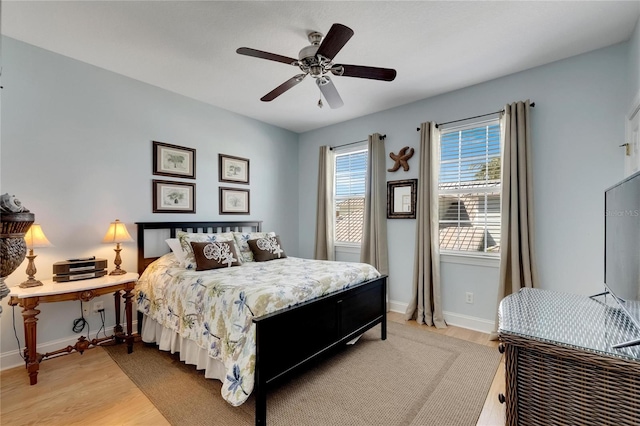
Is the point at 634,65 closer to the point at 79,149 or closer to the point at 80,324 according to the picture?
the point at 79,149

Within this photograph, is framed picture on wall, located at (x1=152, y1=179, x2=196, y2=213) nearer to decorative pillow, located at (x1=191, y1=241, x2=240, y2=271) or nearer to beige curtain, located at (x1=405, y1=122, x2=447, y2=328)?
decorative pillow, located at (x1=191, y1=241, x2=240, y2=271)

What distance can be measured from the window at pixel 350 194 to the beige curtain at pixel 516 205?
1.80 m

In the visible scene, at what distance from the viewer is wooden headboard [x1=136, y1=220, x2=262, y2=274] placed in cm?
318

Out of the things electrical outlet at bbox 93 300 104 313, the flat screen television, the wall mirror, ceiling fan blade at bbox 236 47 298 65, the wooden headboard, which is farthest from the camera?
the wall mirror

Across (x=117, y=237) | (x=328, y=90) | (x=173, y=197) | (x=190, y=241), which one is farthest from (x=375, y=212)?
(x=117, y=237)

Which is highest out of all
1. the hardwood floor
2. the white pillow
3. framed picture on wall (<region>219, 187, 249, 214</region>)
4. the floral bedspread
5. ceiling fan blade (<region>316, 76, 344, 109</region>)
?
ceiling fan blade (<region>316, 76, 344, 109</region>)

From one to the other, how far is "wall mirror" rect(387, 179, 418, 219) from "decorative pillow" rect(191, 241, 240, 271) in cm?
209

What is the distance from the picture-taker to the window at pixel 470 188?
3.25 metres

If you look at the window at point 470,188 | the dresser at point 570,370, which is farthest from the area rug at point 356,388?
the window at point 470,188

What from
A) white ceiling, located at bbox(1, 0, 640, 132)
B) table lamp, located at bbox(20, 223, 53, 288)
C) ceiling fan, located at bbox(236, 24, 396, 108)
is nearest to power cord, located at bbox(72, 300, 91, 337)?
table lamp, located at bbox(20, 223, 53, 288)

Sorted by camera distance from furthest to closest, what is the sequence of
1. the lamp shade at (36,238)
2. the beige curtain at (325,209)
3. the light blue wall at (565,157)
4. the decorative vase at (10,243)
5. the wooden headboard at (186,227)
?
1. the beige curtain at (325,209)
2. the wooden headboard at (186,227)
3. the light blue wall at (565,157)
4. the lamp shade at (36,238)
5. the decorative vase at (10,243)

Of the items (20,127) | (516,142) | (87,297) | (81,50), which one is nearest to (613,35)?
(516,142)

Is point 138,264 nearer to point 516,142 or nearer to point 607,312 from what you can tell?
point 607,312

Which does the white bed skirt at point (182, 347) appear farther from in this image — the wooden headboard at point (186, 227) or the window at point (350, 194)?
the window at point (350, 194)
